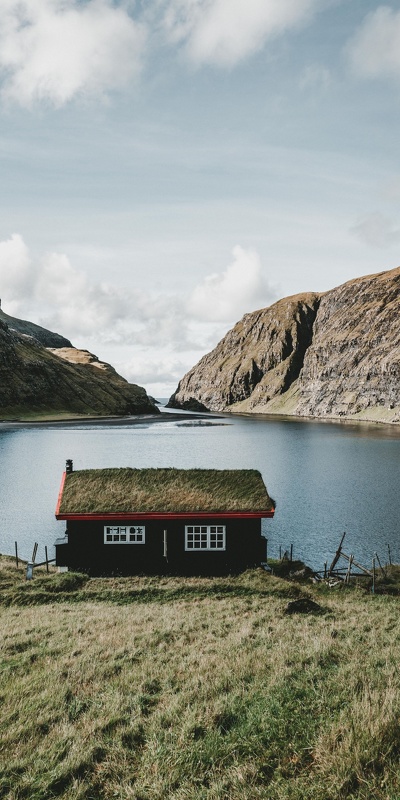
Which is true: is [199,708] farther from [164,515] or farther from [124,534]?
[124,534]

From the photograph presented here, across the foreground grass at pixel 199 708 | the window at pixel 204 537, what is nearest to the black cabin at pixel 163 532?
the window at pixel 204 537

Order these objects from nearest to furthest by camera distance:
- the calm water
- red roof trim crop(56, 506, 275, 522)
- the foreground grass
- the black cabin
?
the foreground grass
red roof trim crop(56, 506, 275, 522)
the black cabin
the calm water

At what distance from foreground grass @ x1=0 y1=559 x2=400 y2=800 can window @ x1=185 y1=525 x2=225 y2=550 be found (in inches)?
420

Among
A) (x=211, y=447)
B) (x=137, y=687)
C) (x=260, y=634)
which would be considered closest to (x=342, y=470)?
(x=211, y=447)

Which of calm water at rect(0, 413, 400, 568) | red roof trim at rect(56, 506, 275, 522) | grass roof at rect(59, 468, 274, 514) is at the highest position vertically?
grass roof at rect(59, 468, 274, 514)

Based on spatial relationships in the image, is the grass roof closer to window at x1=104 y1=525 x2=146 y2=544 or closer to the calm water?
window at x1=104 y1=525 x2=146 y2=544

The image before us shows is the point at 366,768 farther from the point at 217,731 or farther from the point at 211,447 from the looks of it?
the point at 211,447

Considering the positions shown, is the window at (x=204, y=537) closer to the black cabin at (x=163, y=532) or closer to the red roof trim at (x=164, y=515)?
the black cabin at (x=163, y=532)

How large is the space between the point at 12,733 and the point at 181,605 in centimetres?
1261

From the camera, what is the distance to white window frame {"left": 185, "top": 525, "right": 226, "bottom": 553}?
28531 mm

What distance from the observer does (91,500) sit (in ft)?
94.3

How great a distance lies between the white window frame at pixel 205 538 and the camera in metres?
28.5

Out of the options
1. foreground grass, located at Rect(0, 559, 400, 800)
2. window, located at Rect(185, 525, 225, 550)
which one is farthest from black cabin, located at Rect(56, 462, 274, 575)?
foreground grass, located at Rect(0, 559, 400, 800)

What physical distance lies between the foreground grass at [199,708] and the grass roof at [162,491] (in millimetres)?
10570
